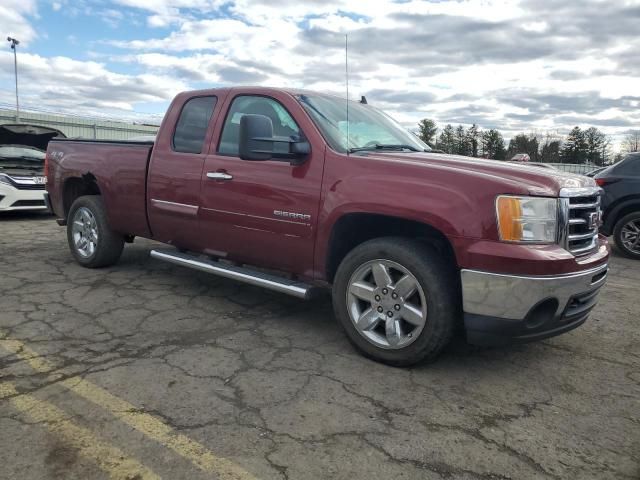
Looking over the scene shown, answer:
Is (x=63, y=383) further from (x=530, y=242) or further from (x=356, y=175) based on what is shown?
(x=530, y=242)

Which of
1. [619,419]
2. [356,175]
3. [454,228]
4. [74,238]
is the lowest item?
[619,419]

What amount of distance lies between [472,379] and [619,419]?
32.1 inches

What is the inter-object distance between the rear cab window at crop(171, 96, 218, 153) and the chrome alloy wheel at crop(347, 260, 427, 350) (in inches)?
78.0

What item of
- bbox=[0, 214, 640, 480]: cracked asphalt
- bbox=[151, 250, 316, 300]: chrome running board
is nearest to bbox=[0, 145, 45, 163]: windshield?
bbox=[0, 214, 640, 480]: cracked asphalt

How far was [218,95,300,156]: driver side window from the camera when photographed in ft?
13.3

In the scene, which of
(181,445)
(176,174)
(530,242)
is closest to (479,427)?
(530,242)

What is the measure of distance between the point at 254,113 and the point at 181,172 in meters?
0.84

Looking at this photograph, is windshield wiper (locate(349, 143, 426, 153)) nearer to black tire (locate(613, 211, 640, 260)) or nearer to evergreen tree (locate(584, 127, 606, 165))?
black tire (locate(613, 211, 640, 260))

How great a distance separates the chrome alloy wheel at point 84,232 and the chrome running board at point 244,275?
1.21m

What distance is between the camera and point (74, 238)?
5.97 metres

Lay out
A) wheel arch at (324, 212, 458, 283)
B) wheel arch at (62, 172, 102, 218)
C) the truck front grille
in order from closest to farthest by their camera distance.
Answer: the truck front grille < wheel arch at (324, 212, 458, 283) < wheel arch at (62, 172, 102, 218)

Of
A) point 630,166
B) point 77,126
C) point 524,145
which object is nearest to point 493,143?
point 524,145

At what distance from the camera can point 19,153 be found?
10.0 m

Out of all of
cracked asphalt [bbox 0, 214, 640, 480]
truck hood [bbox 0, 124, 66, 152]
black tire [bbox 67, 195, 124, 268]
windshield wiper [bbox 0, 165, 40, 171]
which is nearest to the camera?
cracked asphalt [bbox 0, 214, 640, 480]
